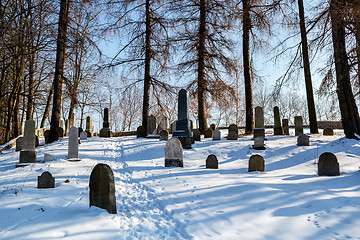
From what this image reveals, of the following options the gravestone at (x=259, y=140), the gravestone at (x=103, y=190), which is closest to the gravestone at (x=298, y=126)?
the gravestone at (x=259, y=140)

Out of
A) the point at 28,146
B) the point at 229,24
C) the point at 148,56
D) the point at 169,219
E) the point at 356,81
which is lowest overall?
the point at 169,219

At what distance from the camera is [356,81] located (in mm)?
11547

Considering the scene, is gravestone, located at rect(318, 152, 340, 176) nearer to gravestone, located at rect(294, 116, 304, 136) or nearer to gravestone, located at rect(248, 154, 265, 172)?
gravestone, located at rect(248, 154, 265, 172)

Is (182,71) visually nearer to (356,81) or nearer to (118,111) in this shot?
(356,81)

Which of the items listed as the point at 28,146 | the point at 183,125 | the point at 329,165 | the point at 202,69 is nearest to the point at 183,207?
the point at 329,165

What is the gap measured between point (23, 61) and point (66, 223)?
1485cm

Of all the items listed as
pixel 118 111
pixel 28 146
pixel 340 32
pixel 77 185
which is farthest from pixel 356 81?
pixel 118 111

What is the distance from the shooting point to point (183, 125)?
11445mm

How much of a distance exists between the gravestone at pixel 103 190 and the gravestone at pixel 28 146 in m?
5.35

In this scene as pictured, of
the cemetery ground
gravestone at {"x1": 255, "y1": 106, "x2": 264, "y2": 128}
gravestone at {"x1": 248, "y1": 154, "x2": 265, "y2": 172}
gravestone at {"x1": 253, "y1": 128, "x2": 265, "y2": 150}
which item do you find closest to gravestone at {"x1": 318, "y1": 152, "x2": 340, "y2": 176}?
the cemetery ground

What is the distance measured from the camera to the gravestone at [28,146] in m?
8.02

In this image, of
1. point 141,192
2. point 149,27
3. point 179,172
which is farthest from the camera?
point 149,27

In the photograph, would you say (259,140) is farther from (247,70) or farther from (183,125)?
(247,70)

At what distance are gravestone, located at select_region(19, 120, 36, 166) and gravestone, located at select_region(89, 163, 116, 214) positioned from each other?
5.35 m
